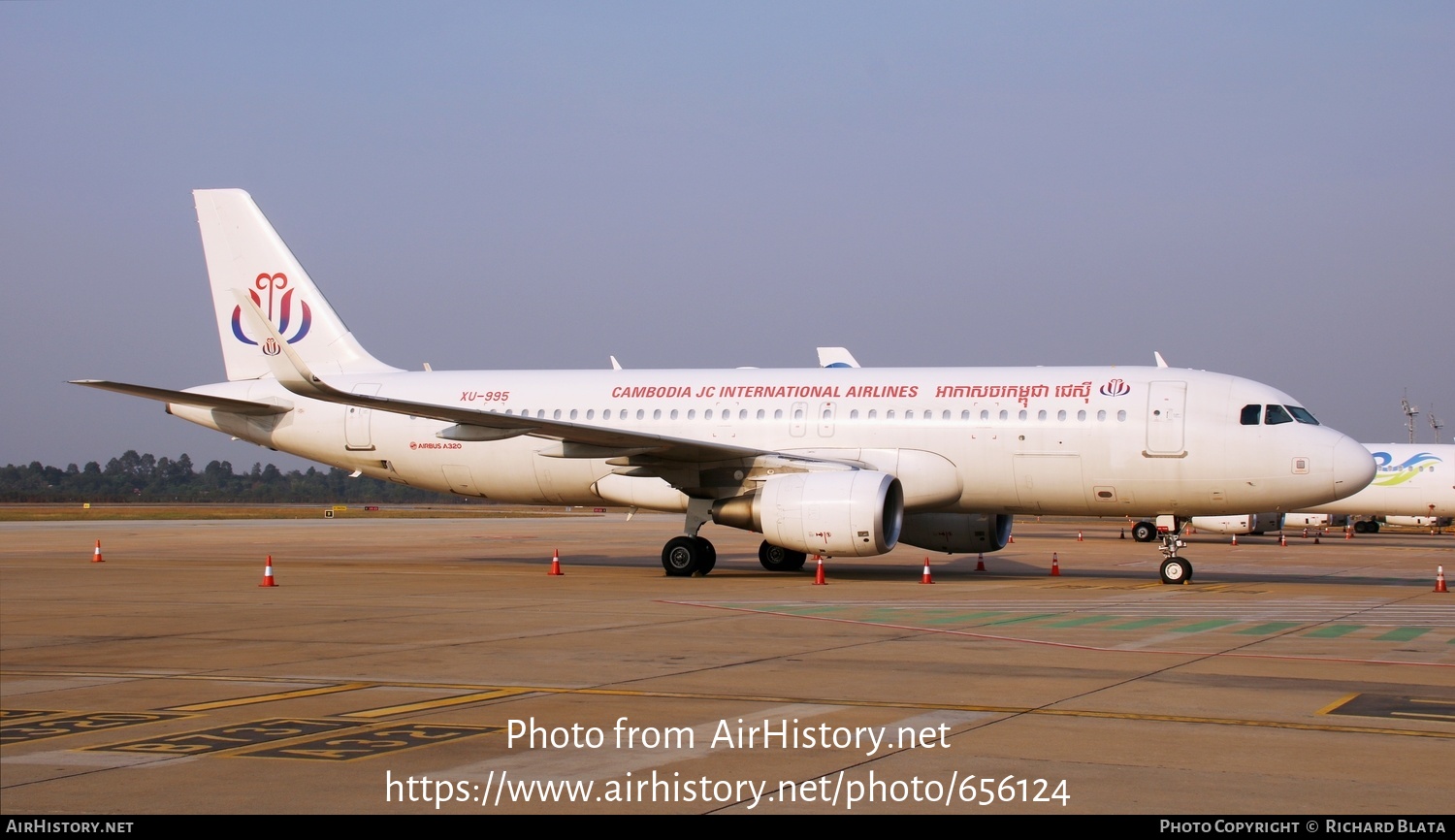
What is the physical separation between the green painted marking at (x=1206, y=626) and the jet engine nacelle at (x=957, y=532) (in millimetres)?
9477

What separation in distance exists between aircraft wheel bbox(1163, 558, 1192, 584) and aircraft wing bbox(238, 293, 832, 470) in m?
5.77

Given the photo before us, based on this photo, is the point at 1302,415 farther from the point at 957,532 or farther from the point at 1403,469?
the point at 1403,469

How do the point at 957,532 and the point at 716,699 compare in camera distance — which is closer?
the point at 716,699

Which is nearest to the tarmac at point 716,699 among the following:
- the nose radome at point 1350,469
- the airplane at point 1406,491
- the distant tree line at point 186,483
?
the nose radome at point 1350,469

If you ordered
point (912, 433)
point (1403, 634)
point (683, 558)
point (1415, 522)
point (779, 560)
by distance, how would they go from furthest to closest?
point (1415, 522), point (779, 560), point (683, 558), point (912, 433), point (1403, 634)

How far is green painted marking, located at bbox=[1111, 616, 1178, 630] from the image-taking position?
599 inches

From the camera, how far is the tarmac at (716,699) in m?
6.65

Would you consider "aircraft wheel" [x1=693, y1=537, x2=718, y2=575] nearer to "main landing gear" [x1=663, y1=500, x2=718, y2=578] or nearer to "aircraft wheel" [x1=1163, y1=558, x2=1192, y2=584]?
"main landing gear" [x1=663, y1=500, x2=718, y2=578]

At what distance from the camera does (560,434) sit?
22953 mm

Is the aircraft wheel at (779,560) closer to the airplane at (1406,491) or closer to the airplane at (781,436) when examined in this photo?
the airplane at (781,436)

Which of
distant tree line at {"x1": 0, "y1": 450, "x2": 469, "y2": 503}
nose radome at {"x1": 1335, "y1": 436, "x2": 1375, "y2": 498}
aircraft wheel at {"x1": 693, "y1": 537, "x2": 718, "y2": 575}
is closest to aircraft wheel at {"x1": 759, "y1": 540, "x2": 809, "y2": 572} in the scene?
aircraft wheel at {"x1": 693, "y1": 537, "x2": 718, "y2": 575}

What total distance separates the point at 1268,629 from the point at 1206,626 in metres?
0.67

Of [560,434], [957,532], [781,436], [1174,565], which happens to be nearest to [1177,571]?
[1174,565]

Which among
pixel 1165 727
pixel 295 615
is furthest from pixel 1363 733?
pixel 295 615
